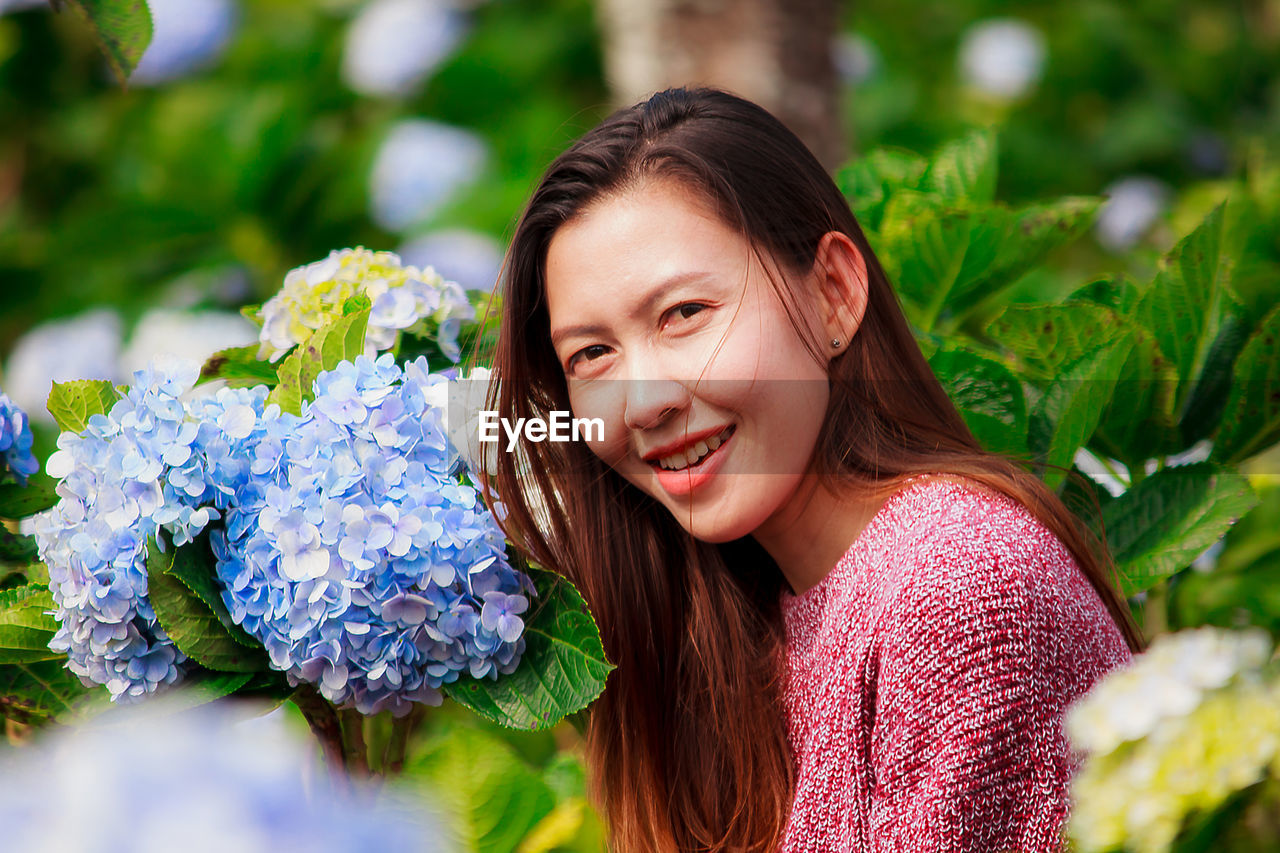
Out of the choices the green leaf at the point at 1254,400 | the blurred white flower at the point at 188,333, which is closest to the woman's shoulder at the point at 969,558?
the green leaf at the point at 1254,400

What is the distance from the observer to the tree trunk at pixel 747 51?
2645mm

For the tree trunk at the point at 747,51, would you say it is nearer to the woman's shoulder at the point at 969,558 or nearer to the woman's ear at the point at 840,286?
the woman's ear at the point at 840,286

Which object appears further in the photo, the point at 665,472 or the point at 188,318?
the point at 188,318

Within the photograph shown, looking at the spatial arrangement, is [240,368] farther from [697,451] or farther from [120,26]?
[697,451]

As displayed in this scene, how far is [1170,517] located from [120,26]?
3.83 ft

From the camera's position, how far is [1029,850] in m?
0.99

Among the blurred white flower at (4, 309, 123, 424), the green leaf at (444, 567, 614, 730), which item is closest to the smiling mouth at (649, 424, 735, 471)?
the green leaf at (444, 567, 614, 730)

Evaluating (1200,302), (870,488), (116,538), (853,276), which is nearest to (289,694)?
(116,538)

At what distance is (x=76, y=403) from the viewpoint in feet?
3.43

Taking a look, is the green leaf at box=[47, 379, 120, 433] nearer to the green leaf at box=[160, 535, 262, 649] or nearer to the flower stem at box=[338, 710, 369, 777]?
the green leaf at box=[160, 535, 262, 649]

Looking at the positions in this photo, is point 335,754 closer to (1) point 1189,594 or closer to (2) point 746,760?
(2) point 746,760

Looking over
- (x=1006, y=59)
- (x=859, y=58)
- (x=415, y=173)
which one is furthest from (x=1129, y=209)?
(x=415, y=173)

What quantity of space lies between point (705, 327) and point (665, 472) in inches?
6.0

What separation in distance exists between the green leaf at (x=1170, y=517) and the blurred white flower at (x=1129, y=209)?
79.7 inches
